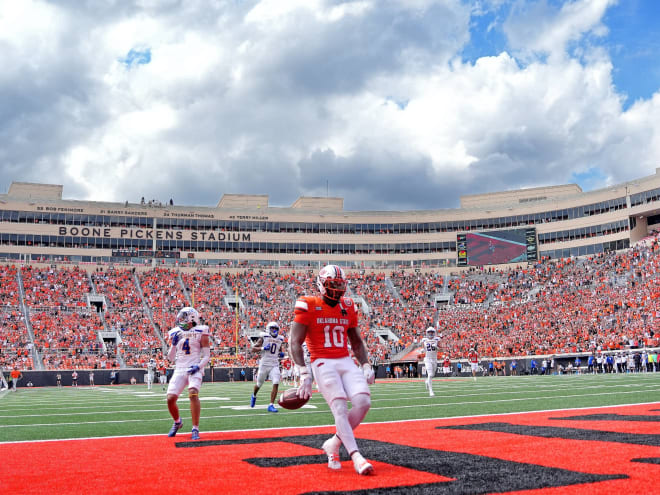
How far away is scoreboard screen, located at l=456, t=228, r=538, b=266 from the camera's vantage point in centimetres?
6284

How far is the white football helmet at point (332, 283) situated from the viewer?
640 centimetres

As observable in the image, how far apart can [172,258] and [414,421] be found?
185ft

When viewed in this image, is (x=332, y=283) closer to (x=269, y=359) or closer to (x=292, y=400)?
(x=292, y=400)

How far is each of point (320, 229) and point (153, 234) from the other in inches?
725

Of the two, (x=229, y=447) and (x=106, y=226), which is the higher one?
(x=106, y=226)

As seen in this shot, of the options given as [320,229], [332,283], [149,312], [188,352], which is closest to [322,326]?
[332,283]

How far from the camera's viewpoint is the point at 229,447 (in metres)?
7.83

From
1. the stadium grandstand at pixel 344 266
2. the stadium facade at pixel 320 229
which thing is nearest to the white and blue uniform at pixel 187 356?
the stadium grandstand at pixel 344 266

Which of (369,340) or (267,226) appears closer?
(369,340)

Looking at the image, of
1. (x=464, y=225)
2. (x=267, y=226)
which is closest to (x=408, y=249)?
(x=464, y=225)

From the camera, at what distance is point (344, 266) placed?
67688mm

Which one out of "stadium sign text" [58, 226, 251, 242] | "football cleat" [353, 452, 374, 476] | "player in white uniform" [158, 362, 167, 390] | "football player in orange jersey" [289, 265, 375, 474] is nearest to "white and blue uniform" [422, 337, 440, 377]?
"football player in orange jersey" [289, 265, 375, 474]

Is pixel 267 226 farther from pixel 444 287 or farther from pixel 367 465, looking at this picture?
pixel 367 465

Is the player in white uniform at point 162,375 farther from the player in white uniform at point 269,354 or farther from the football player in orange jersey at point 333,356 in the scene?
the football player in orange jersey at point 333,356
